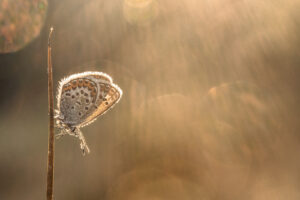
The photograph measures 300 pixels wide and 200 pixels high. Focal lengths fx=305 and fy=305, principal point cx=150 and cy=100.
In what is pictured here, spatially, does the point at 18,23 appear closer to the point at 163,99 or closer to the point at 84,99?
the point at 163,99

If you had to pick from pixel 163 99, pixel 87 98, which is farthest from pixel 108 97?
pixel 163 99

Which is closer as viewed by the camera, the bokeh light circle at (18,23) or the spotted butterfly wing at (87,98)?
the spotted butterfly wing at (87,98)

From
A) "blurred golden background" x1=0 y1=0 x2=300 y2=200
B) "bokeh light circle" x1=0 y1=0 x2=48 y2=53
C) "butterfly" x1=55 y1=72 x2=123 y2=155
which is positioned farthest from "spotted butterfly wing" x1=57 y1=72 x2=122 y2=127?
"bokeh light circle" x1=0 y1=0 x2=48 y2=53

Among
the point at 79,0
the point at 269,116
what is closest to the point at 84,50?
the point at 79,0

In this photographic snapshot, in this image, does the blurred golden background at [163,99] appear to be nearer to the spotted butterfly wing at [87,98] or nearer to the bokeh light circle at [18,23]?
the bokeh light circle at [18,23]

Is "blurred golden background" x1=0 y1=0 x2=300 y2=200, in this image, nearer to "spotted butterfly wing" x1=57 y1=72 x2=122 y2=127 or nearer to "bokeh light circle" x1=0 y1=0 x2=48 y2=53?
"bokeh light circle" x1=0 y1=0 x2=48 y2=53

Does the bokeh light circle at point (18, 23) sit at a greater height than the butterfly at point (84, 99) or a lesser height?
greater

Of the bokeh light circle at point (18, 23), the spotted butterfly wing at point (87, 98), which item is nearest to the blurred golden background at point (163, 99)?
the bokeh light circle at point (18, 23)
